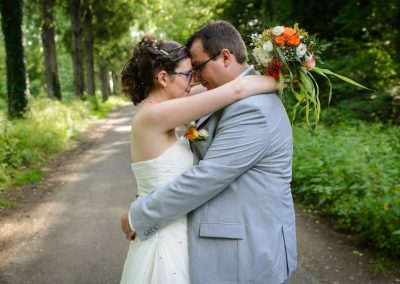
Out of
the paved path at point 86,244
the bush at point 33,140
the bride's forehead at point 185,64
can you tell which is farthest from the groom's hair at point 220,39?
the bush at point 33,140

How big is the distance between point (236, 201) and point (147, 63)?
0.96m

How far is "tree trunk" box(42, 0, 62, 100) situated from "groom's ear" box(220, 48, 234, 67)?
18.4 m

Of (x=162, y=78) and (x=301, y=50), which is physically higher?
(x=301, y=50)

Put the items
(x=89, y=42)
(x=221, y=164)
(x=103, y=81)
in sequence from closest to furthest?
(x=221, y=164)
(x=89, y=42)
(x=103, y=81)

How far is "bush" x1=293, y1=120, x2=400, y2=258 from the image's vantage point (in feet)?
17.0

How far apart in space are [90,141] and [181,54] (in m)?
12.5

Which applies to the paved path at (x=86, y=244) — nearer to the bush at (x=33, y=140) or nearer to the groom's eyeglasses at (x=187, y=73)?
the bush at (x=33, y=140)

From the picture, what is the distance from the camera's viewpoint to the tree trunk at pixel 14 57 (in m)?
13.3

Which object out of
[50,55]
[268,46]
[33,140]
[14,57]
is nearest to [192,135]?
[268,46]

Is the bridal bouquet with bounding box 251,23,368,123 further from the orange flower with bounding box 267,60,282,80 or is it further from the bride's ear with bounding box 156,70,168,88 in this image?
the bride's ear with bounding box 156,70,168,88

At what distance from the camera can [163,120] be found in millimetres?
2395

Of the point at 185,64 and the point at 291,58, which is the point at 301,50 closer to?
the point at 291,58

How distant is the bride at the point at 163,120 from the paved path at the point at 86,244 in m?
2.49

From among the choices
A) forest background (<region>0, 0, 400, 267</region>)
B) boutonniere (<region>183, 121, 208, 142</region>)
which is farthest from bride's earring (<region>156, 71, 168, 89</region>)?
forest background (<region>0, 0, 400, 267</region>)
